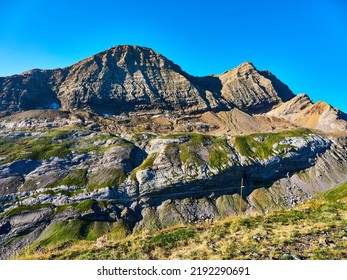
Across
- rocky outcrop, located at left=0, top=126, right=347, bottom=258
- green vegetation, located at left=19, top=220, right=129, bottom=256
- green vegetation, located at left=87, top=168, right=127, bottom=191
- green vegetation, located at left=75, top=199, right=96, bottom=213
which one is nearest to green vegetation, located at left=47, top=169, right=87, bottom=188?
rocky outcrop, located at left=0, top=126, right=347, bottom=258

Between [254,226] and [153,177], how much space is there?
17476cm

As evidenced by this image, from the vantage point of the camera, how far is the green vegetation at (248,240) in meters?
15.8

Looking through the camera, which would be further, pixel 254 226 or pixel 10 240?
pixel 10 240

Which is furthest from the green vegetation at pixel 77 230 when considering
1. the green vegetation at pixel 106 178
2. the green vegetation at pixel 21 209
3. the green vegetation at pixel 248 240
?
the green vegetation at pixel 248 240

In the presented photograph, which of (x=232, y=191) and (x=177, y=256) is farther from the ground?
(x=232, y=191)

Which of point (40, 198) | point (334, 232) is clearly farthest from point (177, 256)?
point (40, 198)

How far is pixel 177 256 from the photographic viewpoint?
1675cm

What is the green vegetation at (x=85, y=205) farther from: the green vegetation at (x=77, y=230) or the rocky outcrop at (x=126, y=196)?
the green vegetation at (x=77, y=230)

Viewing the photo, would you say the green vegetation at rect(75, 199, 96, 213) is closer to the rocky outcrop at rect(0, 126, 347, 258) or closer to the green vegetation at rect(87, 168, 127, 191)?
the rocky outcrop at rect(0, 126, 347, 258)

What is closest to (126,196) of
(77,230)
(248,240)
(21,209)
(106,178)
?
(106,178)

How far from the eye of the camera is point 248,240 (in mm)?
17734

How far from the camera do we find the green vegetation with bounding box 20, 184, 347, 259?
1576 cm

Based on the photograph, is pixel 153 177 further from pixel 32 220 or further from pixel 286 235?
pixel 286 235
